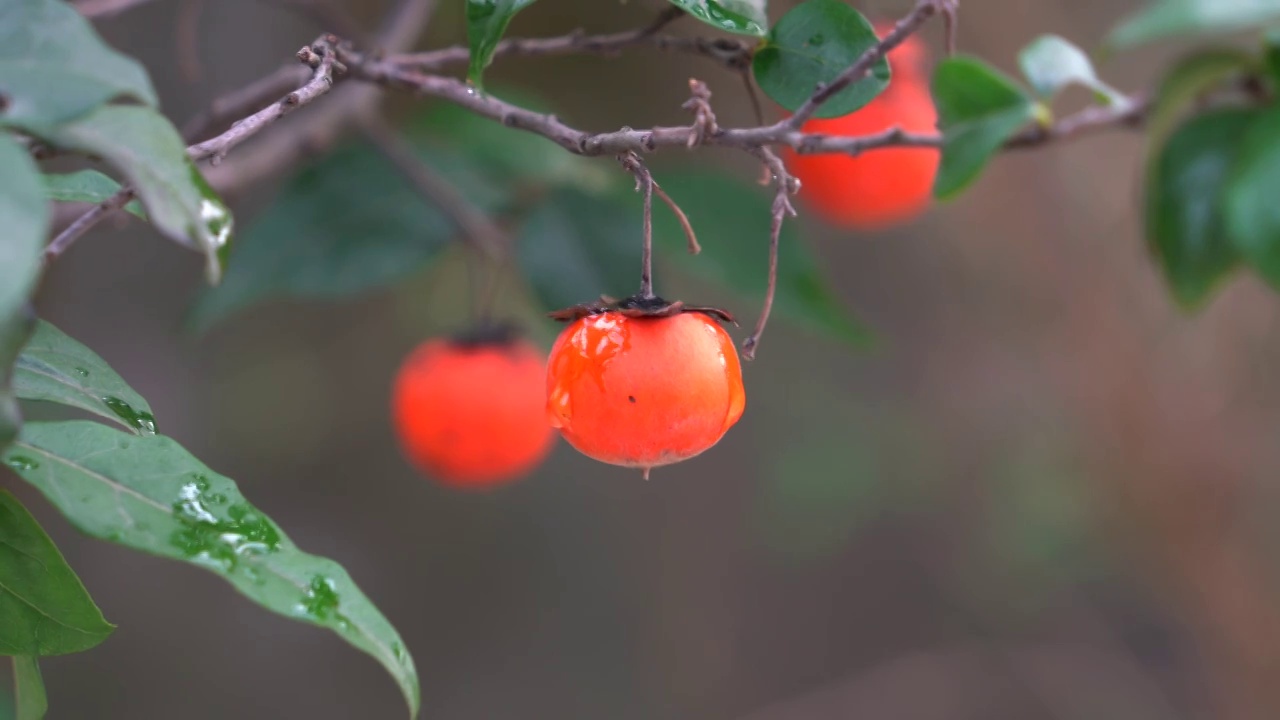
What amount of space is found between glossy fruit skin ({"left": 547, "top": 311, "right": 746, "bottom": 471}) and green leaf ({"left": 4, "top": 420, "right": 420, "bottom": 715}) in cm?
16

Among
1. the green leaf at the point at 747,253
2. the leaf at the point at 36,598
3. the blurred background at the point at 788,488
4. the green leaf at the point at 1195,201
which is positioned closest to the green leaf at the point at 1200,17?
the green leaf at the point at 1195,201

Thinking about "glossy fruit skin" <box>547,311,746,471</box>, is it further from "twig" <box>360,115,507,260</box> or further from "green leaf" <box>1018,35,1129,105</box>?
"twig" <box>360,115,507,260</box>

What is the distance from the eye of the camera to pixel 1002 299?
1.94 m

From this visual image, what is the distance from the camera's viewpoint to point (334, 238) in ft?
3.83

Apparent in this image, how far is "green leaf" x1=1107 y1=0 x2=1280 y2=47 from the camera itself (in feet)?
2.36

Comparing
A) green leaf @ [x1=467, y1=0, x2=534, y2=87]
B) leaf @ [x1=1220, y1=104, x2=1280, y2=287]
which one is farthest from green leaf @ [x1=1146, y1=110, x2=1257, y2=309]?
green leaf @ [x1=467, y1=0, x2=534, y2=87]

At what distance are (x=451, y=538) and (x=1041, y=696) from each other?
1192 millimetres

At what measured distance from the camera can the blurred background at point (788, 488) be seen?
1547 millimetres

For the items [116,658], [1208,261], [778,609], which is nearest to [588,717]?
[778,609]

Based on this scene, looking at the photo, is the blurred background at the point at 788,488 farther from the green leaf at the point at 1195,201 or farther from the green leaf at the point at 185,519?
the green leaf at the point at 185,519

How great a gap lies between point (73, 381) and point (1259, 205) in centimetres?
77

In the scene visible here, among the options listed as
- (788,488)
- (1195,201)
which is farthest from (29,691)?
(788,488)

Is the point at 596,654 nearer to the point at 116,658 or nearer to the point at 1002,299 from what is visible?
the point at 116,658

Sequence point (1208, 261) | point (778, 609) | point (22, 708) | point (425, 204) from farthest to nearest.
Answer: point (778, 609) < point (425, 204) < point (1208, 261) < point (22, 708)
